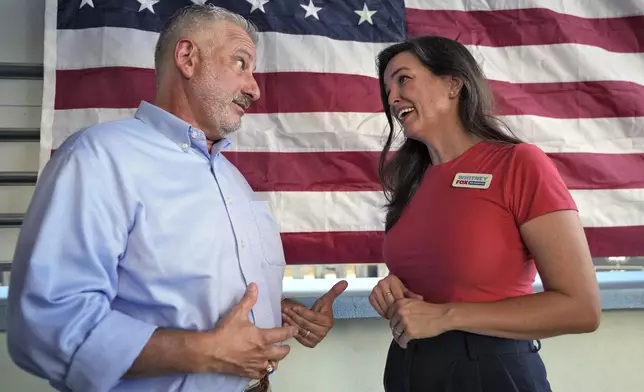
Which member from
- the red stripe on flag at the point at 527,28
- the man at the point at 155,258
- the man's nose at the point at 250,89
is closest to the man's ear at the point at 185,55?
the man at the point at 155,258

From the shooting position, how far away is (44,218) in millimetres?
936

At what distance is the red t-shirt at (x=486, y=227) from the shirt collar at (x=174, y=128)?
0.56 m

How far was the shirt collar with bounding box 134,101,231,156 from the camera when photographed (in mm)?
1211

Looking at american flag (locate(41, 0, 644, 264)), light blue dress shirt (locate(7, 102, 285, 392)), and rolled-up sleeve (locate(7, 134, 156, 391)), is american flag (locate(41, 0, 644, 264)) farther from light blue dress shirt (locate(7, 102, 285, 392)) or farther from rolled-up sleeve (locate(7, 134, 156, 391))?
rolled-up sleeve (locate(7, 134, 156, 391))

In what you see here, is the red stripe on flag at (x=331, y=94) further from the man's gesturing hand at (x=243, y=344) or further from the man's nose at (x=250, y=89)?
the man's gesturing hand at (x=243, y=344)

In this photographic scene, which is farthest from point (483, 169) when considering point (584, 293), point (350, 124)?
point (350, 124)

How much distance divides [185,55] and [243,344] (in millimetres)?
717

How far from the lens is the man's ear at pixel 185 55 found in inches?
51.6

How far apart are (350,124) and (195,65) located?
33.4 inches

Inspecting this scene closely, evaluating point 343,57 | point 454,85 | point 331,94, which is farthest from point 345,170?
point 454,85

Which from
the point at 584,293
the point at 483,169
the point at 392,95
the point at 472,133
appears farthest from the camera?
the point at 392,95

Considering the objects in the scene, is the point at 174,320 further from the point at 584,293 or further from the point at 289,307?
the point at 584,293

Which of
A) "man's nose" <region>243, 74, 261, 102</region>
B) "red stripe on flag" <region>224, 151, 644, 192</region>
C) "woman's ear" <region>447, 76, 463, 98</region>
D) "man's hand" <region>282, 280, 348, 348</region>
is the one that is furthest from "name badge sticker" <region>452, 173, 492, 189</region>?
"red stripe on flag" <region>224, 151, 644, 192</region>

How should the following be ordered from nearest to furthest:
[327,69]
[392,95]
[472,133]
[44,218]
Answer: [44,218]
[472,133]
[392,95]
[327,69]
